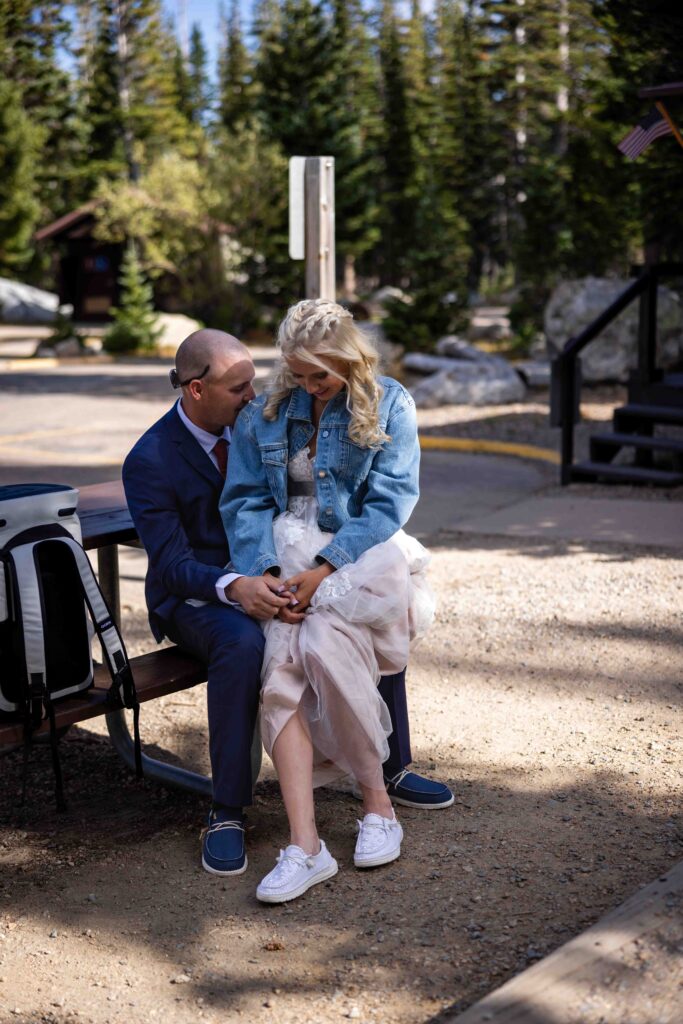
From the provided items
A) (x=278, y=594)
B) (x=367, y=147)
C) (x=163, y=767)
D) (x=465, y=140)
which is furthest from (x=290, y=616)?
(x=465, y=140)

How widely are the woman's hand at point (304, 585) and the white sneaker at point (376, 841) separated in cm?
63

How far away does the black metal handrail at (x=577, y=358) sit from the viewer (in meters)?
9.41

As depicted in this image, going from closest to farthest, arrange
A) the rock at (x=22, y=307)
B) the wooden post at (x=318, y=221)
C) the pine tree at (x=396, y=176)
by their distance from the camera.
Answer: the wooden post at (x=318, y=221), the rock at (x=22, y=307), the pine tree at (x=396, y=176)

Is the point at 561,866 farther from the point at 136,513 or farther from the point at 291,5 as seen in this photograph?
the point at 291,5

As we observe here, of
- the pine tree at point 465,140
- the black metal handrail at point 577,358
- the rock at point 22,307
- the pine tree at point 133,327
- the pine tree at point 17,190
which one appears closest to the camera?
the black metal handrail at point 577,358

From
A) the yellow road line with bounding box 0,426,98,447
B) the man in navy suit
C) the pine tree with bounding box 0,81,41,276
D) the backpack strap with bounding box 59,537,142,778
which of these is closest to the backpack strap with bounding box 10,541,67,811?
the backpack strap with bounding box 59,537,142,778

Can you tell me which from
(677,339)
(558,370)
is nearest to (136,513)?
(558,370)

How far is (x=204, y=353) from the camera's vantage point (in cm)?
365

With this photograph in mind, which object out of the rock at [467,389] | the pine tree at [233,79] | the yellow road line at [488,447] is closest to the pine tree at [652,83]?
the yellow road line at [488,447]

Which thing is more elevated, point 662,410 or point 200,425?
point 200,425

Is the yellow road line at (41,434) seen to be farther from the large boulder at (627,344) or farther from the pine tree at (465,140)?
the pine tree at (465,140)

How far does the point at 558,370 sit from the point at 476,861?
645 cm

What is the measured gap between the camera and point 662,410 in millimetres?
9438

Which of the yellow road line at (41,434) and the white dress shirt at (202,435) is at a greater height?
the white dress shirt at (202,435)
